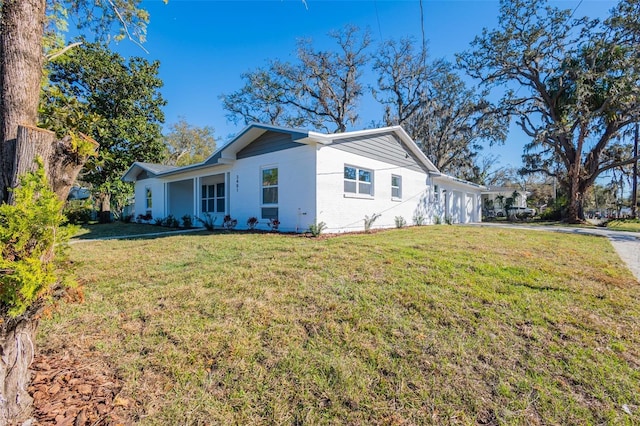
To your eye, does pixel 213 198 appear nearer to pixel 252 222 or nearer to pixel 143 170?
pixel 252 222

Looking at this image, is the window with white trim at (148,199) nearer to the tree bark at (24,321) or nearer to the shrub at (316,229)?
the shrub at (316,229)

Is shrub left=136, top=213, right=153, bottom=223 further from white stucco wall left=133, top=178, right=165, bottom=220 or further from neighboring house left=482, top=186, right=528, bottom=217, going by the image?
neighboring house left=482, top=186, right=528, bottom=217

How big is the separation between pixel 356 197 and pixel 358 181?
0.67 meters

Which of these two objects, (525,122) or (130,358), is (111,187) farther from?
(525,122)

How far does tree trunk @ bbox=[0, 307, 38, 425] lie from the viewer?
1.89 meters

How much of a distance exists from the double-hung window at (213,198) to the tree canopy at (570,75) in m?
19.6

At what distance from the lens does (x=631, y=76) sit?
15508 mm

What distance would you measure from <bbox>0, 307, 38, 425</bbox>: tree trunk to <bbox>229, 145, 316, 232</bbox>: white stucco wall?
7.59 m

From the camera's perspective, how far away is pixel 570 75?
17594 millimetres

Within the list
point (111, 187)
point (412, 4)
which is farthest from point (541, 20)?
point (111, 187)

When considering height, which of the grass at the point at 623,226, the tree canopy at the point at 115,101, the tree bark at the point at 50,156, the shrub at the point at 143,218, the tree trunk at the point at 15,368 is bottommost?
the tree trunk at the point at 15,368

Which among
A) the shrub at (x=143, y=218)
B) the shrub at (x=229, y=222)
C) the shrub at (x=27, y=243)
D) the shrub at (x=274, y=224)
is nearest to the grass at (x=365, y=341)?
the shrub at (x=27, y=243)

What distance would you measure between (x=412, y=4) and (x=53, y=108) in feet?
24.4

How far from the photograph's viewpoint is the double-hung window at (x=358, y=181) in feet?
34.6
